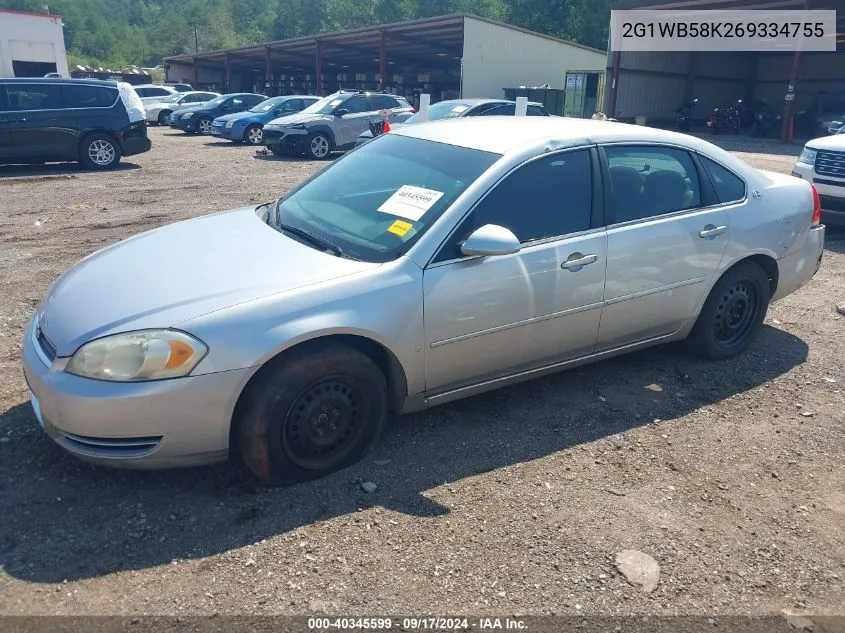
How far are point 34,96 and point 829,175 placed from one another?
13.1 meters

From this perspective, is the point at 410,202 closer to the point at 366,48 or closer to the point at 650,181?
the point at 650,181

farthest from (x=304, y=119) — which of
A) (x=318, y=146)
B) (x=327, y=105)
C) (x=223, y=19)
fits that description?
(x=223, y=19)

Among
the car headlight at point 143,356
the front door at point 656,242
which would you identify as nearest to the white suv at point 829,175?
the front door at point 656,242

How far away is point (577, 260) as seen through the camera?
373cm

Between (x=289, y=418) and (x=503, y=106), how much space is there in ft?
41.8

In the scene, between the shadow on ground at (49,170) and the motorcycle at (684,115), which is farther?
the motorcycle at (684,115)

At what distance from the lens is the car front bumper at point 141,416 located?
9.20 ft

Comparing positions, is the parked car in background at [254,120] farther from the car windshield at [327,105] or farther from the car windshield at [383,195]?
the car windshield at [383,195]

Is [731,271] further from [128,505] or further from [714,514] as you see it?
[128,505]

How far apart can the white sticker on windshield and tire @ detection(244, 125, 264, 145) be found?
1667 cm

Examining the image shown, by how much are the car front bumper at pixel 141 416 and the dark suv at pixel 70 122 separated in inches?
459

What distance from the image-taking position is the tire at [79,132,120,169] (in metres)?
13.3

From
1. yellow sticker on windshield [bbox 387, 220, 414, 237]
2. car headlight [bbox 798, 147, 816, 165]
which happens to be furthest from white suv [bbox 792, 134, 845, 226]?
yellow sticker on windshield [bbox 387, 220, 414, 237]

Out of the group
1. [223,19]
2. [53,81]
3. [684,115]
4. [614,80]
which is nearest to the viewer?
[53,81]
